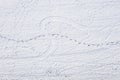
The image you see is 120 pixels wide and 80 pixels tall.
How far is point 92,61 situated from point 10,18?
48 centimetres

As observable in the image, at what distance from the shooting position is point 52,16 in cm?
86

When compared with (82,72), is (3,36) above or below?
above

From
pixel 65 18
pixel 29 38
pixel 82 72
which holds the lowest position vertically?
pixel 82 72

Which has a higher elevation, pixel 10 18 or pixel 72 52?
pixel 10 18

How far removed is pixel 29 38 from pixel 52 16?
0.17 metres

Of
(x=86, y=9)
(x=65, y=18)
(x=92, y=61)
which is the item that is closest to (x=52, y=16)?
(x=65, y=18)

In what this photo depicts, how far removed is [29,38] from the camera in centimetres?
87

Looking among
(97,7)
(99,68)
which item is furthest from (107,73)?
(97,7)

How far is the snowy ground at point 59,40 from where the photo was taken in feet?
2.77

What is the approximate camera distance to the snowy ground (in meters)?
0.84

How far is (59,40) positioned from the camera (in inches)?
33.9

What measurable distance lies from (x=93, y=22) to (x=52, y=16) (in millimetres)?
215

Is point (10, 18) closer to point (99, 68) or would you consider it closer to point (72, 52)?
point (72, 52)

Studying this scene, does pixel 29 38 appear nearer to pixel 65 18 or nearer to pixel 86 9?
pixel 65 18
